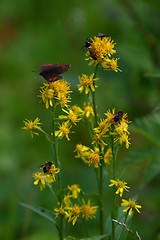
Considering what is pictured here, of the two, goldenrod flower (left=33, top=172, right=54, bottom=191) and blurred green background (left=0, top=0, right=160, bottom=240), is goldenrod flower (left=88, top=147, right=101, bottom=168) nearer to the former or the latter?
goldenrod flower (left=33, top=172, right=54, bottom=191)

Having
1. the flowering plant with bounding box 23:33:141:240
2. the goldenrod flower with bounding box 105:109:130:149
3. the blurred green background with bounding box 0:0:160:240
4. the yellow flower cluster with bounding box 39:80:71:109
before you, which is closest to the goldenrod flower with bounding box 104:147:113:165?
the flowering plant with bounding box 23:33:141:240

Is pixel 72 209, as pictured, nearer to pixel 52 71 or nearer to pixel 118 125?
pixel 118 125

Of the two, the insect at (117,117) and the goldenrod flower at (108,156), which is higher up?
the insect at (117,117)

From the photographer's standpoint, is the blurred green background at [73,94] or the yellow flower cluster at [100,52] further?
the blurred green background at [73,94]

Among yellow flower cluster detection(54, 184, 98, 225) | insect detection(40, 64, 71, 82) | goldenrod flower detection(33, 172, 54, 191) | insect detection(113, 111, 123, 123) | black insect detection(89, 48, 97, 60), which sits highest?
black insect detection(89, 48, 97, 60)

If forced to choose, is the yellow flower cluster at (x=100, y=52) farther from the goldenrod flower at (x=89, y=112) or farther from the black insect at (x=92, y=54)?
the goldenrod flower at (x=89, y=112)

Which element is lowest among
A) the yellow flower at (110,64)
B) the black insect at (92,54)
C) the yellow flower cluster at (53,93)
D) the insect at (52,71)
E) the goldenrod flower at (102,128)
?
the goldenrod flower at (102,128)

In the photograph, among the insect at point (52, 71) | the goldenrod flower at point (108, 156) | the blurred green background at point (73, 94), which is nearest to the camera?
the insect at point (52, 71)

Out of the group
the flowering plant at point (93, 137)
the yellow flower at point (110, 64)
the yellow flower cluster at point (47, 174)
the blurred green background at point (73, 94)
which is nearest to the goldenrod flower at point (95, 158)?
the flowering plant at point (93, 137)

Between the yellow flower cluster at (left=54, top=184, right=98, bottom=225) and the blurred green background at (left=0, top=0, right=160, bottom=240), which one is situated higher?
the blurred green background at (left=0, top=0, right=160, bottom=240)

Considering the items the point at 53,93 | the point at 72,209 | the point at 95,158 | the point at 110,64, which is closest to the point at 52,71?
the point at 53,93
